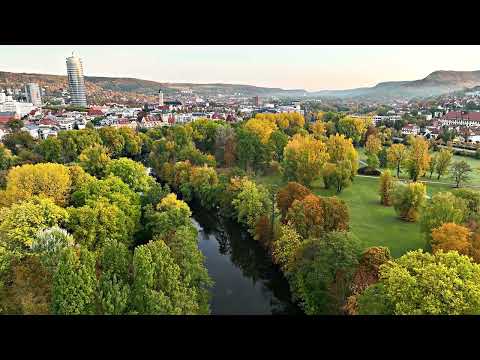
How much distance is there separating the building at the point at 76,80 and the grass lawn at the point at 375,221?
84.3 meters

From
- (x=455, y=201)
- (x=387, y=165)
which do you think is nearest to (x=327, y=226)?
(x=455, y=201)

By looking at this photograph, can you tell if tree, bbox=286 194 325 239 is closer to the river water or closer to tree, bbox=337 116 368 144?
the river water

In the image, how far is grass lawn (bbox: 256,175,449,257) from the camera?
1508cm

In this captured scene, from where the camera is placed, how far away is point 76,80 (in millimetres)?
93375

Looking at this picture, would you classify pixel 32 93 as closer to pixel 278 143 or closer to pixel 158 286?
pixel 278 143

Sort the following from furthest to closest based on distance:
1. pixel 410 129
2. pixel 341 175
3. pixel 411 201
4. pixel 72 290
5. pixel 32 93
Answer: pixel 32 93, pixel 410 129, pixel 341 175, pixel 411 201, pixel 72 290

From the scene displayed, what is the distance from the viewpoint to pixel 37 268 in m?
9.94

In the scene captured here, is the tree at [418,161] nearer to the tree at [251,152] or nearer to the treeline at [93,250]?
the tree at [251,152]

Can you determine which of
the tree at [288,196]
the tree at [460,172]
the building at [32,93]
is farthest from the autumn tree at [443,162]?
the building at [32,93]

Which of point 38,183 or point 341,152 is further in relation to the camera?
point 341,152

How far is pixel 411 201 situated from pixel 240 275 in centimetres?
919

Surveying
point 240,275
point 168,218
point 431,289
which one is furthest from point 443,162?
point 431,289
